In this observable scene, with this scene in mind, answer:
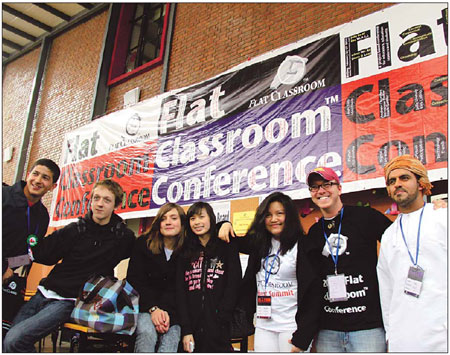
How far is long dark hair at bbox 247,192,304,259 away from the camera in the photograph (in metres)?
2.17

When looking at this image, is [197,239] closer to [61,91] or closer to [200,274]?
[200,274]

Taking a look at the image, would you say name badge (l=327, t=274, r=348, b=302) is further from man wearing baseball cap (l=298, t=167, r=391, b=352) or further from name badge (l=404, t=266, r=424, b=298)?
name badge (l=404, t=266, r=424, b=298)

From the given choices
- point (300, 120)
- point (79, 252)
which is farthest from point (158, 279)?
point (300, 120)

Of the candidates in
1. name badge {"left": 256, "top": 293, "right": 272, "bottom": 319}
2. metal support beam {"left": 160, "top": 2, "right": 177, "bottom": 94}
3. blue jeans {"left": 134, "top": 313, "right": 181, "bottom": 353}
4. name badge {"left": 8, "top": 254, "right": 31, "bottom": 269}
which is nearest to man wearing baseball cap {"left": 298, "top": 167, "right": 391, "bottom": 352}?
name badge {"left": 256, "top": 293, "right": 272, "bottom": 319}

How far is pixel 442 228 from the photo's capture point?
176 centimetres

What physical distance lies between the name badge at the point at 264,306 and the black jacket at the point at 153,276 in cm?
56

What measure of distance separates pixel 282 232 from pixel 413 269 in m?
0.72

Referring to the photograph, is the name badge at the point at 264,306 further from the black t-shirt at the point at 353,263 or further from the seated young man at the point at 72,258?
the seated young man at the point at 72,258

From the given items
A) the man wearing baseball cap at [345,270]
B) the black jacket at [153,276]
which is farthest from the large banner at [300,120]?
the black jacket at [153,276]

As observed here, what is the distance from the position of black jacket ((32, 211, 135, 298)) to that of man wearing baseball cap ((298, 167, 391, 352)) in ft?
4.03

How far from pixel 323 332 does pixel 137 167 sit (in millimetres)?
4040

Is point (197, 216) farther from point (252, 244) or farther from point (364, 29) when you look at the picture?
point (364, 29)

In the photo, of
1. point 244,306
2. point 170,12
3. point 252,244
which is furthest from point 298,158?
point 170,12

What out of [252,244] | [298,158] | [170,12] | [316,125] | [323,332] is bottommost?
[323,332]
